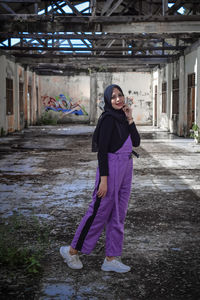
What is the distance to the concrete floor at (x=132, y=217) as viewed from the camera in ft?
10.7

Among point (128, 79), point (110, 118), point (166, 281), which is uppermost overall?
point (128, 79)

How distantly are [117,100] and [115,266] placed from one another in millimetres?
1378

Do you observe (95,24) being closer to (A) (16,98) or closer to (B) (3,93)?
(B) (3,93)

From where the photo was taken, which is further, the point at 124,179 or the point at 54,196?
the point at 54,196

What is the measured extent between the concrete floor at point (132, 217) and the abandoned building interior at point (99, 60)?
3401mm

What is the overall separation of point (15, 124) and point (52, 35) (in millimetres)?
7571

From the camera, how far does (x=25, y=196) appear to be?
6449 mm

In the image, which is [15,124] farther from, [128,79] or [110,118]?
[110,118]

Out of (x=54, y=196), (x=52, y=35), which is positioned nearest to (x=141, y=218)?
(x=54, y=196)

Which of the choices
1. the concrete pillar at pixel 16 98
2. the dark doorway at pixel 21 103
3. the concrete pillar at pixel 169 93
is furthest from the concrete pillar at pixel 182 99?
the dark doorway at pixel 21 103

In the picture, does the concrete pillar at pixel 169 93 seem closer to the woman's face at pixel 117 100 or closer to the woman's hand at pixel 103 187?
the woman's face at pixel 117 100

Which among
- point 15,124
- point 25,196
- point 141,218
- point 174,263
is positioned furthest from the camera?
point 15,124

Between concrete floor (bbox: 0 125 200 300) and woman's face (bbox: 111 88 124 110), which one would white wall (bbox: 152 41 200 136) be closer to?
concrete floor (bbox: 0 125 200 300)

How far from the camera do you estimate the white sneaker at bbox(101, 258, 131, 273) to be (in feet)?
11.6
